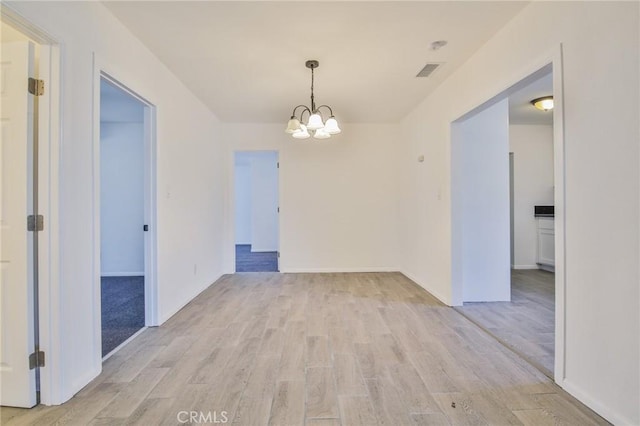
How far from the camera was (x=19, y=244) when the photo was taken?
1.69m

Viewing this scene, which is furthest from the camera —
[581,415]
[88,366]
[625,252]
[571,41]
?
[88,366]

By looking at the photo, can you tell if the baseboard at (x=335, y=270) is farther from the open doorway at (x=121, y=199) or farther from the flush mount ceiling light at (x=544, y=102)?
the flush mount ceiling light at (x=544, y=102)

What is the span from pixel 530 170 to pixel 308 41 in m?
4.92

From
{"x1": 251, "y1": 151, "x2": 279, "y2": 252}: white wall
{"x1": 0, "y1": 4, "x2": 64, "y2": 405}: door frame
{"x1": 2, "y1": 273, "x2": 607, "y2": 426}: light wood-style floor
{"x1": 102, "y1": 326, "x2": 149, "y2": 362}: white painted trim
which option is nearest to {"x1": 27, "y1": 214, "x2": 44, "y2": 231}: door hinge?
{"x1": 0, "y1": 4, "x2": 64, "y2": 405}: door frame

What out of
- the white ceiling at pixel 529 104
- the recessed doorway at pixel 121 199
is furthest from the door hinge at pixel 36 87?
the white ceiling at pixel 529 104

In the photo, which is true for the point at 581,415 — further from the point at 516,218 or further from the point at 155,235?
the point at 516,218

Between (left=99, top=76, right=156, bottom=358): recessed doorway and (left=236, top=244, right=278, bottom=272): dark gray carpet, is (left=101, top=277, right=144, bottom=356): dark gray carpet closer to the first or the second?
(left=99, top=76, right=156, bottom=358): recessed doorway

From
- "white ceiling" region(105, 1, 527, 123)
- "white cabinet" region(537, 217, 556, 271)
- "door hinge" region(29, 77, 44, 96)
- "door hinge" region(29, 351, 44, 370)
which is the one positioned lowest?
"door hinge" region(29, 351, 44, 370)

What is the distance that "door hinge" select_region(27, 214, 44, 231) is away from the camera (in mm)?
1697

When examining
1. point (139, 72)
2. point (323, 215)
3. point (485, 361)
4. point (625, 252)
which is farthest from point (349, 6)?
point (323, 215)

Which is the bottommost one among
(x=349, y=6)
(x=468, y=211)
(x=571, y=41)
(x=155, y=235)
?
(x=155, y=235)

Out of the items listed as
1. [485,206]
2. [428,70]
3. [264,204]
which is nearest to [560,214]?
[485,206]

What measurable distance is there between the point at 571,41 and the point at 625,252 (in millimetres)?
1249

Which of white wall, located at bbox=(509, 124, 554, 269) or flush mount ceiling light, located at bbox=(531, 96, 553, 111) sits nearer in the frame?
flush mount ceiling light, located at bbox=(531, 96, 553, 111)
